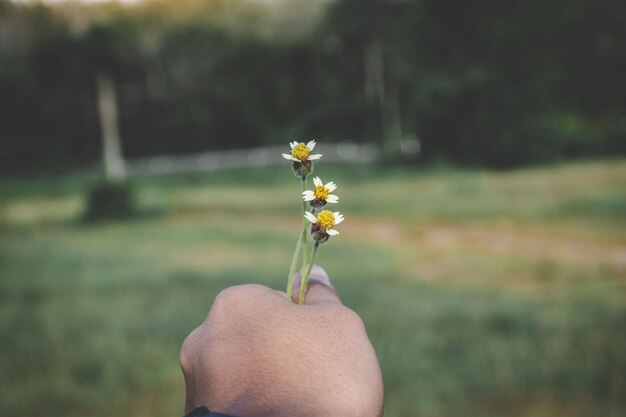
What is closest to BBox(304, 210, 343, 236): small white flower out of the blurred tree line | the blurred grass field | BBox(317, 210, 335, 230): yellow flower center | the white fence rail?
BBox(317, 210, 335, 230): yellow flower center

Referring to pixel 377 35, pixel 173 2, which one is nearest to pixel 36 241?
pixel 377 35

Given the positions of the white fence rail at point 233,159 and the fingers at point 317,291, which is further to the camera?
the white fence rail at point 233,159

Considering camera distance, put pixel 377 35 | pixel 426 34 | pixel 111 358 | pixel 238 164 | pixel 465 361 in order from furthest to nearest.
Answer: pixel 377 35 → pixel 238 164 → pixel 426 34 → pixel 111 358 → pixel 465 361

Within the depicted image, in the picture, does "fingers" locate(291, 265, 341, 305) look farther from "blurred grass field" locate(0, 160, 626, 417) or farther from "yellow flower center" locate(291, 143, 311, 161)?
"blurred grass field" locate(0, 160, 626, 417)

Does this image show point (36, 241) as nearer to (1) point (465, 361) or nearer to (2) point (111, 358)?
(2) point (111, 358)

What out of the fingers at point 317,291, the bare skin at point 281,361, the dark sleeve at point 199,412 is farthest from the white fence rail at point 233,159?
the dark sleeve at point 199,412

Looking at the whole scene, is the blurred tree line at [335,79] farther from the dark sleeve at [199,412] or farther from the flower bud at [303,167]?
the dark sleeve at [199,412]

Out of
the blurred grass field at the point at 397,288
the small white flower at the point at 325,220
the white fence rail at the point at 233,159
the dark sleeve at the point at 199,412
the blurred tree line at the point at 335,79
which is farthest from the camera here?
the white fence rail at the point at 233,159
